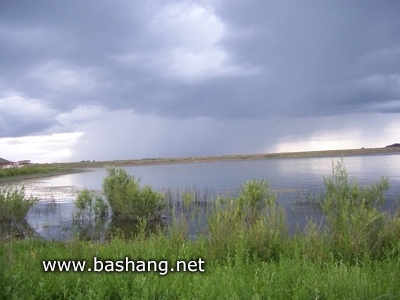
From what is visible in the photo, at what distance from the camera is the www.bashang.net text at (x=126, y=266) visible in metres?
6.12

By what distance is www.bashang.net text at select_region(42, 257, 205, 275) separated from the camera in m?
6.12

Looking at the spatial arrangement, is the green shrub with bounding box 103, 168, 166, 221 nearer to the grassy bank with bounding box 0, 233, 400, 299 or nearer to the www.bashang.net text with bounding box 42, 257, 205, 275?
the www.bashang.net text with bounding box 42, 257, 205, 275

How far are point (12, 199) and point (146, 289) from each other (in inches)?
610

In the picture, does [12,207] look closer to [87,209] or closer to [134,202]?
[87,209]

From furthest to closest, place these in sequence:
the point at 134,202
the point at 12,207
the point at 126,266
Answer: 1. the point at 134,202
2. the point at 12,207
3. the point at 126,266

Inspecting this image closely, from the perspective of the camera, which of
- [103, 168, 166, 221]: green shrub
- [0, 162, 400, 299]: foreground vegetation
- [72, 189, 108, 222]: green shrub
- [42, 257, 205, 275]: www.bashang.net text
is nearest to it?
[0, 162, 400, 299]: foreground vegetation

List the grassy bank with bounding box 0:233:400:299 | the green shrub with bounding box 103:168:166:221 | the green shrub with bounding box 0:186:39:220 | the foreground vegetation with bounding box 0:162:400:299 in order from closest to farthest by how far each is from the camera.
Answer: the grassy bank with bounding box 0:233:400:299, the foreground vegetation with bounding box 0:162:400:299, the green shrub with bounding box 0:186:39:220, the green shrub with bounding box 103:168:166:221

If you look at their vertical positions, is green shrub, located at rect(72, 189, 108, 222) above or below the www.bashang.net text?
below

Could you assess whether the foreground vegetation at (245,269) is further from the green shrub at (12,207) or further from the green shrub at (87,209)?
the green shrub at (87,209)

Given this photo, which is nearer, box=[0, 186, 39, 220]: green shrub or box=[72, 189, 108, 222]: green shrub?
box=[0, 186, 39, 220]: green shrub

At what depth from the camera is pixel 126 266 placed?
6258mm

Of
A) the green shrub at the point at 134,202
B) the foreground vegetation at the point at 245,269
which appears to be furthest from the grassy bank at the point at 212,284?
the green shrub at the point at 134,202

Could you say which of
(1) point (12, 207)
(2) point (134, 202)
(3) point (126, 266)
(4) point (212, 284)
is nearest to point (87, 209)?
(2) point (134, 202)

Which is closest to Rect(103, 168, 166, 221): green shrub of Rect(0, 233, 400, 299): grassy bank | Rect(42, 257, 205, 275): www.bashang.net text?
Rect(42, 257, 205, 275): www.bashang.net text
